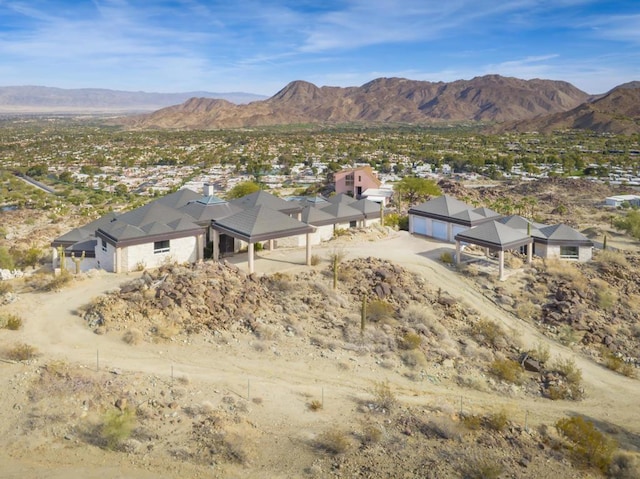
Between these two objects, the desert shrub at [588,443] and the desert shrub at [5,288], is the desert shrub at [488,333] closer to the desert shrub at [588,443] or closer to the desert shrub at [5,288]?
the desert shrub at [588,443]

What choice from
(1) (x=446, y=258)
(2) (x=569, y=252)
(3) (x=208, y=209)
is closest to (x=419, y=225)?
(1) (x=446, y=258)

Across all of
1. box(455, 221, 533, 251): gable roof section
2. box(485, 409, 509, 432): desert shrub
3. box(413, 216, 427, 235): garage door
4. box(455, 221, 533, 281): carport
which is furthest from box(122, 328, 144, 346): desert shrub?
box(413, 216, 427, 235): garage door

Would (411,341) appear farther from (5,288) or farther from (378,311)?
(5,288)

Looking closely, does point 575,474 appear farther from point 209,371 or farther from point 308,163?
point 308,163

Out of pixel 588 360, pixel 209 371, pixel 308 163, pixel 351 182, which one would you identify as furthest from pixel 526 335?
pixel 308 163

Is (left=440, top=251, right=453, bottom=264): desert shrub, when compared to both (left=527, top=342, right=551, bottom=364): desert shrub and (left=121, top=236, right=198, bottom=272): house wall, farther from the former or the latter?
(left=121, top=236, right=198, bottom=272): house wall

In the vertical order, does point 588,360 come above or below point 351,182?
below
